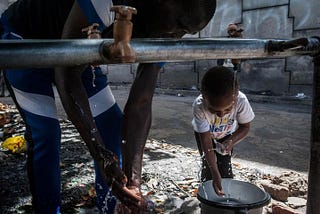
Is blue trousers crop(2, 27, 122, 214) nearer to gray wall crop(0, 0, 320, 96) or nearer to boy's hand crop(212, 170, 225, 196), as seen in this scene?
boy's hand crop(212, 170, 225, 196)

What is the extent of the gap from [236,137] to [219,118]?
0.19 m

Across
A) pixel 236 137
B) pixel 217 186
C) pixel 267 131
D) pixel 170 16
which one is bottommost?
pixel 267 131

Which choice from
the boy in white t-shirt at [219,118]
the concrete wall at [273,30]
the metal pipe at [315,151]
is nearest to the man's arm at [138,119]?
the boy in white t-shirt at [219,118]

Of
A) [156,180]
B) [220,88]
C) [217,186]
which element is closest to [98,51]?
[220,88]

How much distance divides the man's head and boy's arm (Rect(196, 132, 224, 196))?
1.00m

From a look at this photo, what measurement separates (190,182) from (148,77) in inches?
58.0

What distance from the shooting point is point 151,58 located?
3.01ft

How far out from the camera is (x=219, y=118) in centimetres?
243

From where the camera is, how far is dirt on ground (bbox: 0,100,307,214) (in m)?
2.49

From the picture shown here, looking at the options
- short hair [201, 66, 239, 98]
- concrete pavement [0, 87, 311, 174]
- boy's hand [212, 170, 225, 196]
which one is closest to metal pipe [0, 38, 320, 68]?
short hair [201, 66, 239, 98]

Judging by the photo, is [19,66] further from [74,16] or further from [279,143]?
[279,143]

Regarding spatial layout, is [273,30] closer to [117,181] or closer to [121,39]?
[117,181]

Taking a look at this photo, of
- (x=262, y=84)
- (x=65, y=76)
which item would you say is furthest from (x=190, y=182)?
(x=262, y=84)

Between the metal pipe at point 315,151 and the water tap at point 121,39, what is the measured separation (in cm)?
94
